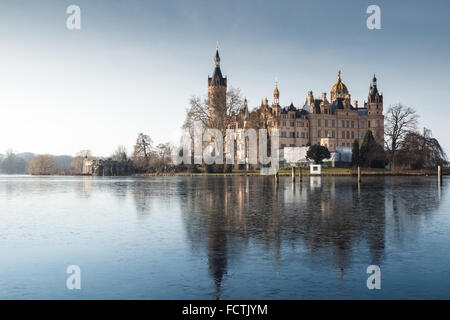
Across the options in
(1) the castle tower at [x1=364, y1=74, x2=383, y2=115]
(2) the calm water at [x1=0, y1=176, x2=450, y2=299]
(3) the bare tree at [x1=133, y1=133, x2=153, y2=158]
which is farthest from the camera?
(1) the castle tower at [x1=364, y1=74, x2=383, y2=115]

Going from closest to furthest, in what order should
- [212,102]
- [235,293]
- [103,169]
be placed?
[235,293] < [212,102] < [103,169]

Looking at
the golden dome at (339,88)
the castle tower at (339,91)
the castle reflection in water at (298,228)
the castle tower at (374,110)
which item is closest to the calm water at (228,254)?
the castle reflection in water at (298,228)

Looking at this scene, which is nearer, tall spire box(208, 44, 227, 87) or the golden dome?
tall spire box(208, 44, 227, 87)

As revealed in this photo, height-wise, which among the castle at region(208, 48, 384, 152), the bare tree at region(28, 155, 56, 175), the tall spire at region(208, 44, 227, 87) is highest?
the tall spire at region(208, 44, 227, 87)

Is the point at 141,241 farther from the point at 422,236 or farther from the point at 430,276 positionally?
the point at 422,236

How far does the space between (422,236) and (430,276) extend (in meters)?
4.24

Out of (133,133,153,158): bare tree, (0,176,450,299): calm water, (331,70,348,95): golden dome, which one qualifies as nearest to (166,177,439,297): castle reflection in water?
(0,176,450,299): calm water

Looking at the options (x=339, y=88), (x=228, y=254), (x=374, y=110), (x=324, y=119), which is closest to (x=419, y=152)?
(x=324, y=119)

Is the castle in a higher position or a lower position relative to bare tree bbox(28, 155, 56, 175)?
higher

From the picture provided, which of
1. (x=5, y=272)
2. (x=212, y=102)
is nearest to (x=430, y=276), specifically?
(x=5, y=272)

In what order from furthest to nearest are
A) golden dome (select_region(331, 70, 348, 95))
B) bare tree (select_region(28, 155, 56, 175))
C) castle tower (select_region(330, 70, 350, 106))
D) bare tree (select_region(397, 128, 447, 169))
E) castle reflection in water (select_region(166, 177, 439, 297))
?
golden dome (select_region(331, 70, 348, 95))
castle tower (select_region(330, 70, 350, 106))
bare tree (select_region(28, 155, 56, 175))
bare tree (select_region(397, 128, 447, 169))
castle reflection in water (select_region(166, 177, 439, 297))

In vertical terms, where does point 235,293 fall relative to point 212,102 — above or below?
below

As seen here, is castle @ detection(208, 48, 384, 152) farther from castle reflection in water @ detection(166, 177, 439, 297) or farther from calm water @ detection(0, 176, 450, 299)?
calm water @ detection(0, 176, 450, 299)

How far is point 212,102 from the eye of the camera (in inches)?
2813
